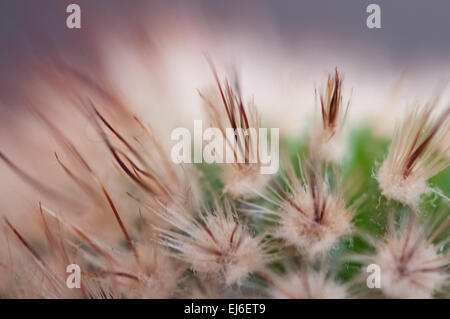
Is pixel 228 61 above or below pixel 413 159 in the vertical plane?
above

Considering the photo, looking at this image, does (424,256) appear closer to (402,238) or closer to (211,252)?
(402,238)

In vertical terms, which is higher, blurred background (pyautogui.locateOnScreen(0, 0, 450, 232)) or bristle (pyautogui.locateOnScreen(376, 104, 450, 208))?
blurred background (pyautogui.locateOnScreen(0, 0, 450, 232))

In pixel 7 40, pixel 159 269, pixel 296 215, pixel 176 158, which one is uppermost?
pixel 7 40

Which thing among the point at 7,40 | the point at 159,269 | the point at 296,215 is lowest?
the point at 159,269

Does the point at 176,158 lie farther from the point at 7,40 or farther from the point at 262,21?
the point at 7,40

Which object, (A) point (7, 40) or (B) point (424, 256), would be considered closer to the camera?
(B) point (424, 256)

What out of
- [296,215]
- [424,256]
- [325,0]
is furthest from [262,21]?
[424,256]

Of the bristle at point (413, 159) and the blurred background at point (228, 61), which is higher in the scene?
the blurred background at point (228, 61)

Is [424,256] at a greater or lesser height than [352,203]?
lesser

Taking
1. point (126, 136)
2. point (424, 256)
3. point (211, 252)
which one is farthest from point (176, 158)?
point (424, 256)
